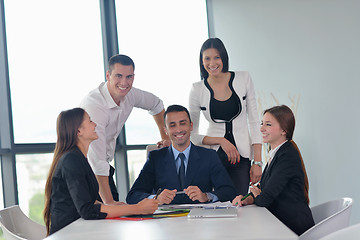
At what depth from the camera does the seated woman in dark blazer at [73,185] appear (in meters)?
2.01

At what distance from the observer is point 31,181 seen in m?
4.03

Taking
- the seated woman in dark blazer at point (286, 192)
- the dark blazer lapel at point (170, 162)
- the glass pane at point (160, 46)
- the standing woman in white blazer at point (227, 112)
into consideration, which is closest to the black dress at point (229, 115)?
the standing woman in white blazer at point (227, 112)

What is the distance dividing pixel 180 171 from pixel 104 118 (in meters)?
0.62

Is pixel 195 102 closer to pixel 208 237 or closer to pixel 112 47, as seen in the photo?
pixel 208 237

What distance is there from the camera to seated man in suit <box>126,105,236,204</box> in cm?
269

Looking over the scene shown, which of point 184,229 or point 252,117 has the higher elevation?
point 252,117

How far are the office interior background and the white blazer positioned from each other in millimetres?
1587

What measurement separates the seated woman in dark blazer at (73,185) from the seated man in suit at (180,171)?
54cm

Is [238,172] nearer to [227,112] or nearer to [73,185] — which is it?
[227,112]

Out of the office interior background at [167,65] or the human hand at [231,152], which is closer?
the human hand at [231,152]

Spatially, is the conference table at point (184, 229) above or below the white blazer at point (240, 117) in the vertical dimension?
below

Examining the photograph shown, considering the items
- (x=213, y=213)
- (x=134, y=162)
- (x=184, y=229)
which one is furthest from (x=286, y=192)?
(x=134, y=162)

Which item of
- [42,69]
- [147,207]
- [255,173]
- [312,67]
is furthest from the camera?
[312,67]

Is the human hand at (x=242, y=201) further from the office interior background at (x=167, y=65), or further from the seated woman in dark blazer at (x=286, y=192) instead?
the office interior background at (x=167, y=65)
